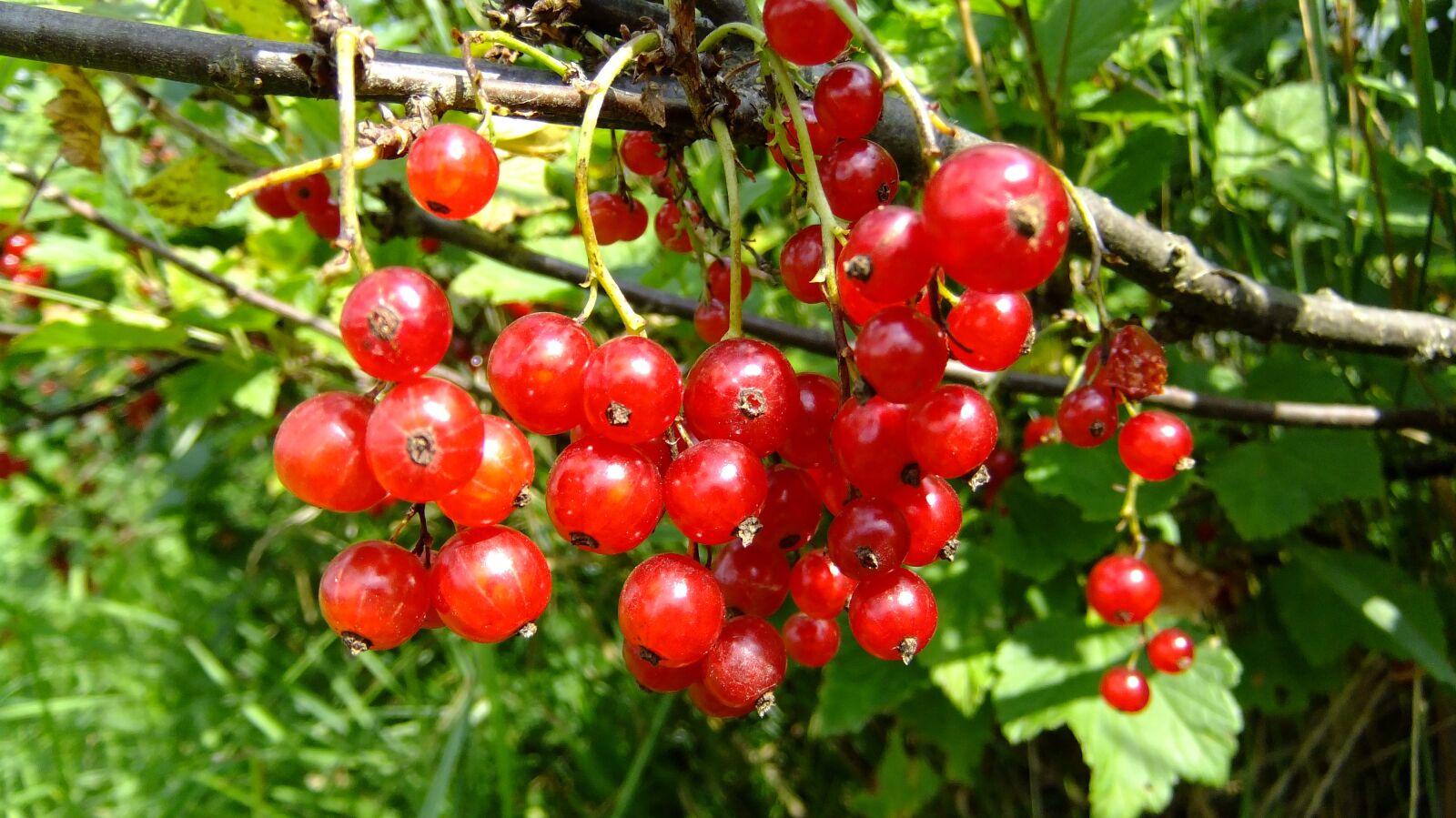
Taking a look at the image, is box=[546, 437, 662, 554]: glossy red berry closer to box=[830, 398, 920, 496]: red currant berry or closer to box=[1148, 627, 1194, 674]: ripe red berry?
box=[830, 398, 920, 496]: red currant berry

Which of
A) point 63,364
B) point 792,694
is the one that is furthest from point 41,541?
point 792,694

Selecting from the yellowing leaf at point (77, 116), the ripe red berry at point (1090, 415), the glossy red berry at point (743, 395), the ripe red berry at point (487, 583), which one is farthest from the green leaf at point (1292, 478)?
the yellowing leaf at point (77, 116)

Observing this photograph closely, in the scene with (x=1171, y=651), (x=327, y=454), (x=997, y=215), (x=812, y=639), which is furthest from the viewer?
(x=1171, y=651)

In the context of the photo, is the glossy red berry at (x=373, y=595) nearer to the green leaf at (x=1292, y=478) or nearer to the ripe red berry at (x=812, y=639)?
the ripe red berry at (x=812, y=639)

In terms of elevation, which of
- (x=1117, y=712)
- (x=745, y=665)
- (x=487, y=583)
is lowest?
(x=1117, y=712)

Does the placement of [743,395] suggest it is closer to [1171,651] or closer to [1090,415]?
[1090,415]

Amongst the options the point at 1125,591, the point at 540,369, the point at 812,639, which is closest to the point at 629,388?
the point at 540,369

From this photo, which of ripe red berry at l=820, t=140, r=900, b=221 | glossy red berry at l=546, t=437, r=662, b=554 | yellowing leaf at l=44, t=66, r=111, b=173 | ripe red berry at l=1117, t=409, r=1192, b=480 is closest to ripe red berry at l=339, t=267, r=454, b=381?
glossy red berry at l=546, t=437, r=662, b=554

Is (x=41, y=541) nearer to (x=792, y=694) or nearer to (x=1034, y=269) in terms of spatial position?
(x=792, y=694)
